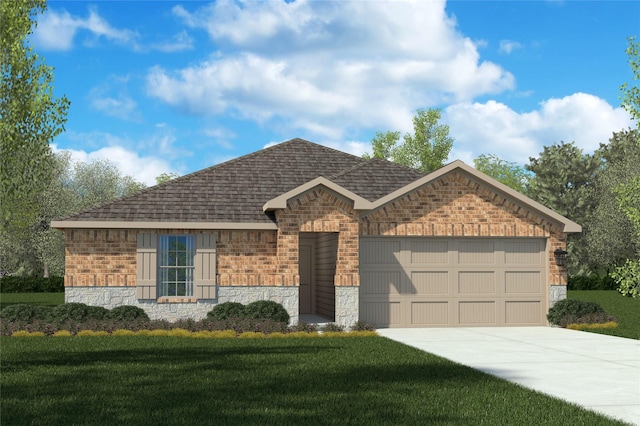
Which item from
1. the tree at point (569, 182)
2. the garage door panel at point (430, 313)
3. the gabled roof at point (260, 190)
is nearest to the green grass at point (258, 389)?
the gabled roof at point (260, 190)

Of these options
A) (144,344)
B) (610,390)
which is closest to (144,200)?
(144,344)

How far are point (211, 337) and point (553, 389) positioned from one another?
9.60m

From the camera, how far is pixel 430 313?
21.8 m

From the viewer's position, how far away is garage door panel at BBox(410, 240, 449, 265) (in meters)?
21.7

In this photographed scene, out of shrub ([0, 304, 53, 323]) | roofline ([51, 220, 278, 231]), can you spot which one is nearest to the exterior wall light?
roofline ([51, 220, 278, 231])

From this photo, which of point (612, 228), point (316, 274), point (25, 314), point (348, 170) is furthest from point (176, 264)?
point (612, 228)

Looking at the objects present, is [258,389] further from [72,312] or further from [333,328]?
[72,312]

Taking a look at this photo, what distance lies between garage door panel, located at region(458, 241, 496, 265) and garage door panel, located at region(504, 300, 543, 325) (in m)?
1.44

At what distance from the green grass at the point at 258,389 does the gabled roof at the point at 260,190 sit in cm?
581

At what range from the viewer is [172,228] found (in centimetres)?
2092

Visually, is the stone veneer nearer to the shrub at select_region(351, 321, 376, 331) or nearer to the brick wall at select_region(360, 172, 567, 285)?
the brick wall at select_region(360, 172, 567, 285)

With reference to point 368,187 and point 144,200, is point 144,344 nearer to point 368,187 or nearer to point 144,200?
point 144,200

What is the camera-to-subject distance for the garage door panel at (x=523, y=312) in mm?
22231

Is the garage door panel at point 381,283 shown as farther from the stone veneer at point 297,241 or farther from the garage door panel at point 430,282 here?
the stone veneer at point 297,241
